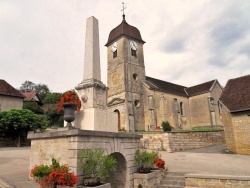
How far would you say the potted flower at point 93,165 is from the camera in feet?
17.7

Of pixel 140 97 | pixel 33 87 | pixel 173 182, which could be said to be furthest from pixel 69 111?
pixel 33 87

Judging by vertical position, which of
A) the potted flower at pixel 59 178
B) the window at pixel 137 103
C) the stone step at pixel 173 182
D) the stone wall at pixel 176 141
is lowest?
the stone step at pixel 173 182

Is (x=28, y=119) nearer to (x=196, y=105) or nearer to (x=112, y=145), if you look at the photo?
(x=112, y=145)

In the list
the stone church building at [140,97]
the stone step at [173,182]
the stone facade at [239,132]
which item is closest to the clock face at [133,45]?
the stone church building at [140,97]

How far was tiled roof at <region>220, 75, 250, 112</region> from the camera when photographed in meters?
15.2

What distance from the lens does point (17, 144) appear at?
19234 mm

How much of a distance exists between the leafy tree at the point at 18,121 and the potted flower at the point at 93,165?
15.6 m

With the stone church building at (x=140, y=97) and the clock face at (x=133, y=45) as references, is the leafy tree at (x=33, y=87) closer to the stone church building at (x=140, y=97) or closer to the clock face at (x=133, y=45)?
the stone church building at (x=140, y=97)

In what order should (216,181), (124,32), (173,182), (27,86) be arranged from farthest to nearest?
(27,86) → (124,32) → (173,182) → (216,181)

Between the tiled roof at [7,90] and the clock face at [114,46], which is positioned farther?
the clock face at [114,46]

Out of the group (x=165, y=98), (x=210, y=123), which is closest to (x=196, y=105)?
(x=210, y=123)

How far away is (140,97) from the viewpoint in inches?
1164

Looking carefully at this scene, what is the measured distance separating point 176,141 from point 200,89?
2128 cm

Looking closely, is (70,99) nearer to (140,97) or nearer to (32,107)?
(140,97)
